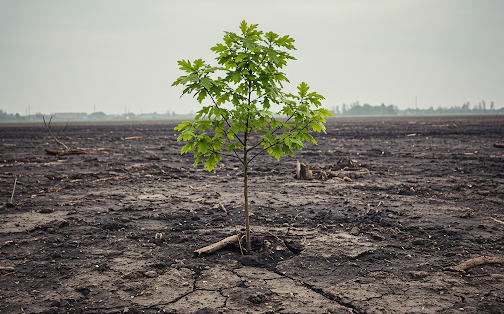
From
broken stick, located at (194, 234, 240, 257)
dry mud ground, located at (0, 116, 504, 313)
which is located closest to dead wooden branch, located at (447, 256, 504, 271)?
dry mud ground, located at (0, 116, 504, 313)

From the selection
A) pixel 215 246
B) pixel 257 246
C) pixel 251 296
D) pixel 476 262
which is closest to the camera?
pixel 251 296

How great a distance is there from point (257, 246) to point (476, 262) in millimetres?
2957

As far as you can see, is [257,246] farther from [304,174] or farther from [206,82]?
[304,174]

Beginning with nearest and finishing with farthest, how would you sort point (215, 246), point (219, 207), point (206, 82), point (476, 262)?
point (206, 82), point (476, 262), point (215, 246), point (219, 207)

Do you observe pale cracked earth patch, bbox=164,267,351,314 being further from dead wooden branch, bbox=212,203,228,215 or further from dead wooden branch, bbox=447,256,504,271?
dead wooden branch, bbox=212,203,228,215

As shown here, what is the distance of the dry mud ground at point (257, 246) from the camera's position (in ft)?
12.4

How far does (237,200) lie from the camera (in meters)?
8.37

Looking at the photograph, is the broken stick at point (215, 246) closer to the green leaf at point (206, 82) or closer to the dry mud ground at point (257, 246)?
the dry mud ground at point (257, 246)

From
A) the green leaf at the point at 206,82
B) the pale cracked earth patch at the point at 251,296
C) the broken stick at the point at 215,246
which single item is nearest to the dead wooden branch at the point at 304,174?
the broken stick at the point at 215,246

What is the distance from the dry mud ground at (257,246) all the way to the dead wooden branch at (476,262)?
0.07m

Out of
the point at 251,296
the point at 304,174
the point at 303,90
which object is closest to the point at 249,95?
the point at 303,90

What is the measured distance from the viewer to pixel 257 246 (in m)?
5.36

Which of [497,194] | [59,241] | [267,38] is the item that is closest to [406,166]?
[497,194]

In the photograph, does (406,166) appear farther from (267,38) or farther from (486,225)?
(267,38)
